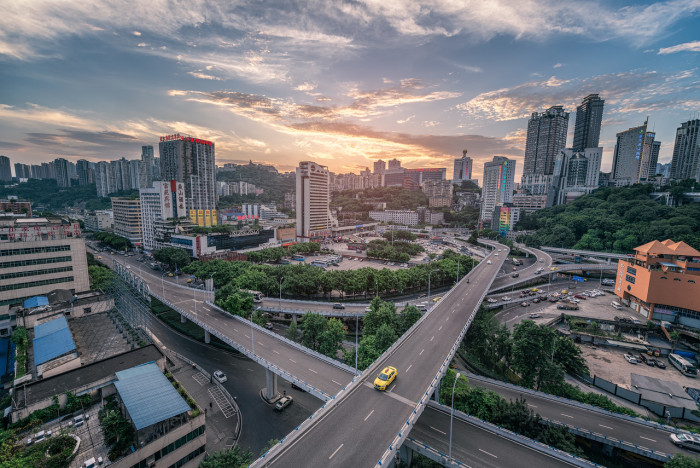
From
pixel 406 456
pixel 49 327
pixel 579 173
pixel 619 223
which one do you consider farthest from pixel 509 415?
pixel 579 173

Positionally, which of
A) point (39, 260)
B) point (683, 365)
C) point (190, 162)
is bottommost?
point (683, 365)

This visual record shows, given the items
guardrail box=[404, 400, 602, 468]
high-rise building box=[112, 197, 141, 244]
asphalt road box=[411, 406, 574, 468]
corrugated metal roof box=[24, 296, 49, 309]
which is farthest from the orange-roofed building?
high-rise building box=[112, 197, 141, 244]

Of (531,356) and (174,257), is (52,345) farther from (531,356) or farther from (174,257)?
(531,356)

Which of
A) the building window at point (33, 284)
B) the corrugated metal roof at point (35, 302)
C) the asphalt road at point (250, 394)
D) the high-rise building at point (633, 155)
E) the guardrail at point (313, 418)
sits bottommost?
the asphalt road at point (250, 394)

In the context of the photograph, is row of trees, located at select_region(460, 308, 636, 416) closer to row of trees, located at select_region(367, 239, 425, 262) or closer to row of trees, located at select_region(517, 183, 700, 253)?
row of trees, located at select_region(367, 239, 425, 262)

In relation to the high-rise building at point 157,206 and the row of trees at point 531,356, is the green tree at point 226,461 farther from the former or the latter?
the high-rise building at point 157,206

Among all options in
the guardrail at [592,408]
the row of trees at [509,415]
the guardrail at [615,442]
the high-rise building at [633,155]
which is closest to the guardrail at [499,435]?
the row of trees at [509,415]
